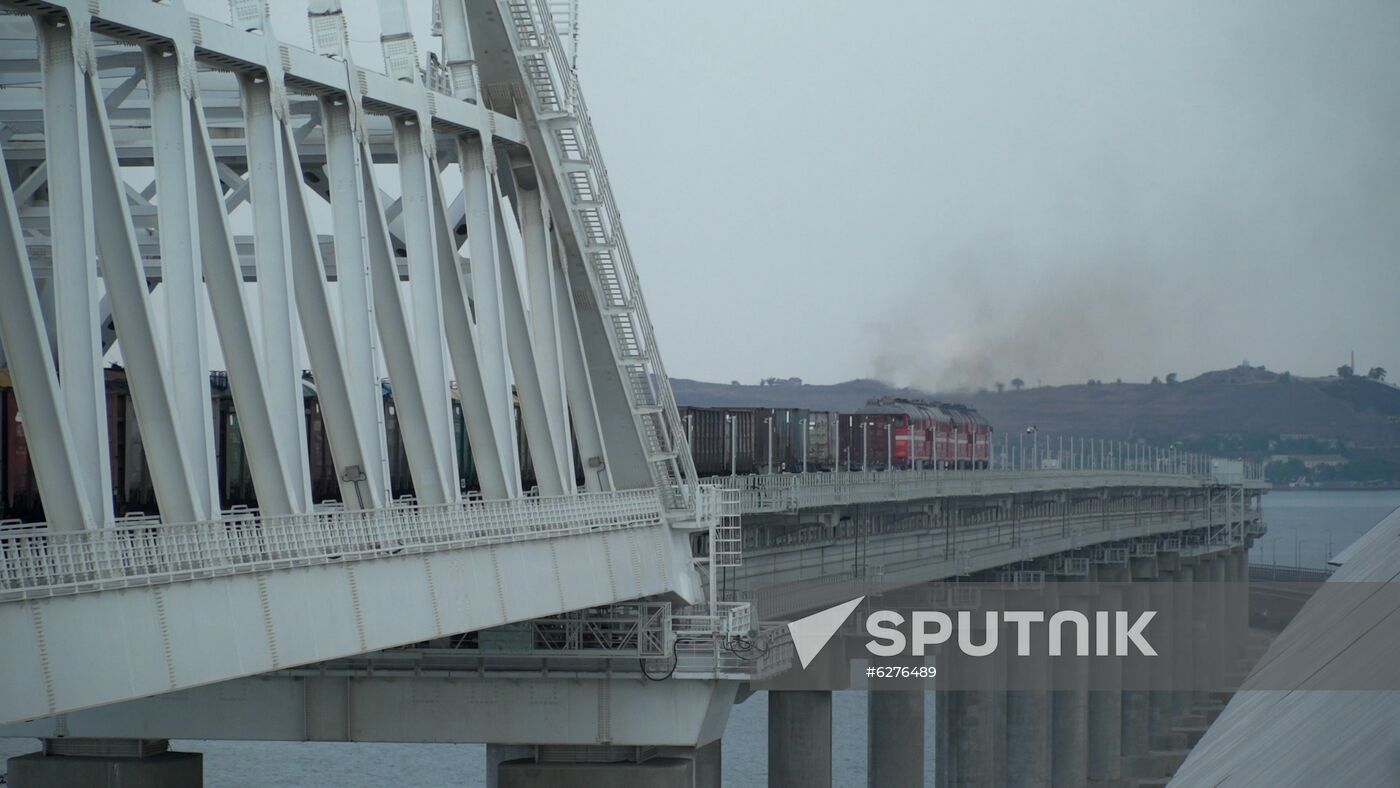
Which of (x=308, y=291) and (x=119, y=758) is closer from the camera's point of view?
(x=308, y=291)

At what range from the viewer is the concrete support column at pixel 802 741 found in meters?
51.5

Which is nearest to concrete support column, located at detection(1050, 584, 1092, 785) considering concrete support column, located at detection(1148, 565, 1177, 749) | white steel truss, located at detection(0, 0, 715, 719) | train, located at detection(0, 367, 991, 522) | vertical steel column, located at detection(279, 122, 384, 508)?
train, located at detection(0, 367, 991, 522)

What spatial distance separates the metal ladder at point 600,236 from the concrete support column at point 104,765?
1168 centimetres

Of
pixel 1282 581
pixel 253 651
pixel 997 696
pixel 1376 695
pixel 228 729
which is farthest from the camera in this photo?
pixel 1282 581

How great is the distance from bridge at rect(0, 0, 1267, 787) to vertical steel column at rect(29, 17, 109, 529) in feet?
0.13

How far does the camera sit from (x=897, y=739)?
205ft

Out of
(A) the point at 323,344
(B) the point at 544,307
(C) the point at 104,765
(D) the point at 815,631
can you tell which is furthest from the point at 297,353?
(D) the point at 815,631

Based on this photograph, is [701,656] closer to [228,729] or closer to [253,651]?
[228,729]

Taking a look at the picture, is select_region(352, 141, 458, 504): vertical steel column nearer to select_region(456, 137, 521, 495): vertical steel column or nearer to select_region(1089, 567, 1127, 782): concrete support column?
select_region(456, 137, 521, 495): vertical steel column

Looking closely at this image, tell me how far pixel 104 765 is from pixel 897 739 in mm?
31243

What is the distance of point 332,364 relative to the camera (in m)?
27.1

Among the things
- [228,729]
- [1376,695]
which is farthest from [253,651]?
[228,729]

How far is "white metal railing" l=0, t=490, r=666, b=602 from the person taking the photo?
62.7 feet

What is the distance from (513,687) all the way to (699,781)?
8.27 metres
